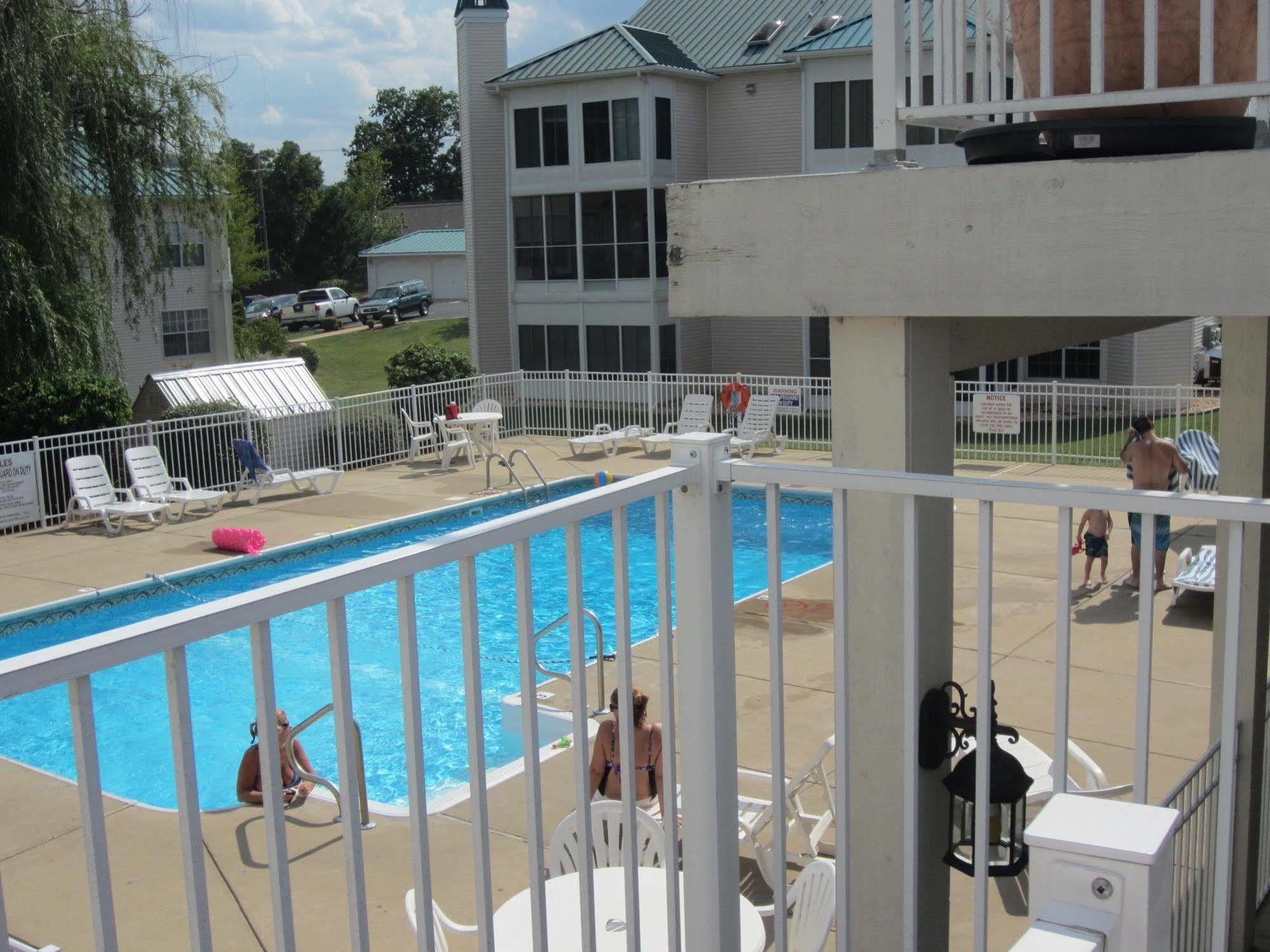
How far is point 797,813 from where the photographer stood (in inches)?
285

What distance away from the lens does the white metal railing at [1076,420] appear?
2098cm

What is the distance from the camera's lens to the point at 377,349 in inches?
2047

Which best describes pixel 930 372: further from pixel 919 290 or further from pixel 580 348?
pixel 580 348

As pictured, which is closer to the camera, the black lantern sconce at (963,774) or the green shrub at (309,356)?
the black lantern sconce at (963,774)

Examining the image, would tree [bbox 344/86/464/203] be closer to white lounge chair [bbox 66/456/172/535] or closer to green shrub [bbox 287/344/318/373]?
green shrub [bbox 287/344/318/373]

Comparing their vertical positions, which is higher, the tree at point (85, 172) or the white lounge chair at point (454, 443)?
the tree at point (85, 172)

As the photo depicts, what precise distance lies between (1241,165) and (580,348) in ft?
95.0

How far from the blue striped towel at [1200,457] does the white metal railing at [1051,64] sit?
1146 cm

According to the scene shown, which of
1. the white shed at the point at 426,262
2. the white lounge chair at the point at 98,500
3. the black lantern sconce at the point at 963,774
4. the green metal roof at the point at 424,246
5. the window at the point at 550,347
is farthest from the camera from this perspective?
the white shed at the point at 426,262

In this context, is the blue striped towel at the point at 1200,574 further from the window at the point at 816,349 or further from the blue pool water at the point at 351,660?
the window at the point at 816,349

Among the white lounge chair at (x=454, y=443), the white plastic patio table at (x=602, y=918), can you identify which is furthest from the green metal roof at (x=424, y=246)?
the white plastic patio table at (x=602, y=918)

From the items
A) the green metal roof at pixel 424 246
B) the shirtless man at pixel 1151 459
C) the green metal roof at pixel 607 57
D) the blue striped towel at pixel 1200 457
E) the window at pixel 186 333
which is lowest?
the blue striped towel at pixel 1200 457

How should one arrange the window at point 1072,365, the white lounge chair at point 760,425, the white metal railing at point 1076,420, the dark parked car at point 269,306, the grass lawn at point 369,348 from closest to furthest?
1. the white metal railing at point 1076,420
2. the white lounge chair at point 760,425
3. the window at point 1072,365
4. the grass lawn at point 369,348
5. the dark parked car at point 269,306


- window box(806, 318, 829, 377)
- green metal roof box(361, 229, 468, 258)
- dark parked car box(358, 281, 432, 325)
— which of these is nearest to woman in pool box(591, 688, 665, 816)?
window box(806, 318, 829, 377)
